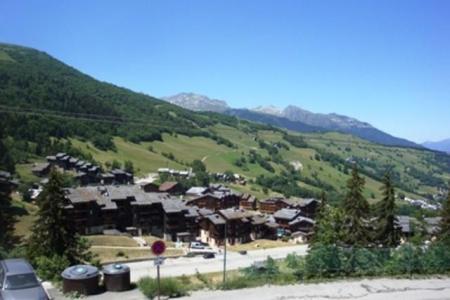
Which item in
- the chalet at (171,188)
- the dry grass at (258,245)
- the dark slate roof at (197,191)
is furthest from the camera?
the dark slate roof at (197,191)

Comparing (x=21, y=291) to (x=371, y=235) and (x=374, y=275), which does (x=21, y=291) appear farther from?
(x=371, y=235)

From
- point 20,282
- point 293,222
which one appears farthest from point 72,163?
point 20,282

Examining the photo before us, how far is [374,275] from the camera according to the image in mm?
21172

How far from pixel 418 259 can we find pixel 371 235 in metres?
32.1

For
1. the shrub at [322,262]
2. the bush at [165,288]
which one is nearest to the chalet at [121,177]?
the shrub at [322,262]

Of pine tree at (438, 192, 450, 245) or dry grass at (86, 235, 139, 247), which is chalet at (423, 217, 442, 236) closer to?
pine tree at (438, 192, 450, 245)

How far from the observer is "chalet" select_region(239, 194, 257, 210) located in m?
129

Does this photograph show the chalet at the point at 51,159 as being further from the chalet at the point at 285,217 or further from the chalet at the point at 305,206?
Answer: the chalet at the point at 305,206

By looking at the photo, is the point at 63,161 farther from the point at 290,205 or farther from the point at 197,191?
the point at 290,205

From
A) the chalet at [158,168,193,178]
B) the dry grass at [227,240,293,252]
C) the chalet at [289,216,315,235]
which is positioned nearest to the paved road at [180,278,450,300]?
the dry grass at [227,240,293,252]

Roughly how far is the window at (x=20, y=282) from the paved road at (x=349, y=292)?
551 cm

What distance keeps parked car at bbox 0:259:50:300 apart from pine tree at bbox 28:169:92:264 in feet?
59.8

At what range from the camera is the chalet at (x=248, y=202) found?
12900cm

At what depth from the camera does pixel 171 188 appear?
12706 centimetres
